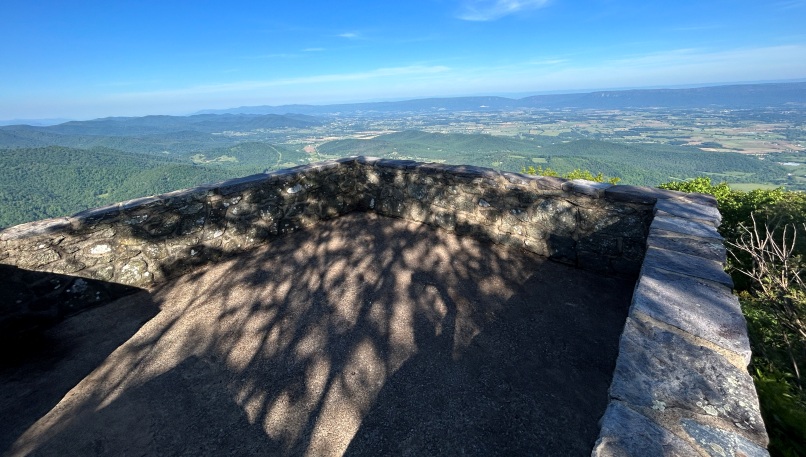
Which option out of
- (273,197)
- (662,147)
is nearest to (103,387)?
(273,197)

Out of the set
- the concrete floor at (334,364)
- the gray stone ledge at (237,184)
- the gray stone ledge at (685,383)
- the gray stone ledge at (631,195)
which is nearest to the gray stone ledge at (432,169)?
the concrete floor at (334,364)

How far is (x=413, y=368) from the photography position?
2.72 metres

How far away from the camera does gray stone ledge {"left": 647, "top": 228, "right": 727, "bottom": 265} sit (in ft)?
7.75

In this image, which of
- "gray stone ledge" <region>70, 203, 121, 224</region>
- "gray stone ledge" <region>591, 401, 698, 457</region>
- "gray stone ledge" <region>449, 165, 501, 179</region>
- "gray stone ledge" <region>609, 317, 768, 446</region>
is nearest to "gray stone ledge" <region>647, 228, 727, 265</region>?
"gray stone ledge" <region>609, 317, 768, 446</region>

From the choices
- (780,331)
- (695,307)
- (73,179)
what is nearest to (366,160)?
(695,307)

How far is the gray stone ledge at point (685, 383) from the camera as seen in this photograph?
1231mm

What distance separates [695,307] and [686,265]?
57cm

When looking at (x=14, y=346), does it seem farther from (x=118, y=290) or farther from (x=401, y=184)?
(x=401, y=184)

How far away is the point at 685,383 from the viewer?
1.37 m

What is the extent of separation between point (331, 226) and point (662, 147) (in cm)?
12253

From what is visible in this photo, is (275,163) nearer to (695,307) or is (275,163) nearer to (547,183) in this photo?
(547,183)

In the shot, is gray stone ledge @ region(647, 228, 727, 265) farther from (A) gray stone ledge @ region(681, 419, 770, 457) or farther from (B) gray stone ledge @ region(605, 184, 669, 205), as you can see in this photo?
(A) gray stone ledge @ region(681, 419, 770, 457)

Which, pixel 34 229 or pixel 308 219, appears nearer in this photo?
pixel 34 229

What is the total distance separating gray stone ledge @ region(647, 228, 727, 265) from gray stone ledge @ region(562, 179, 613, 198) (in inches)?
35.6
